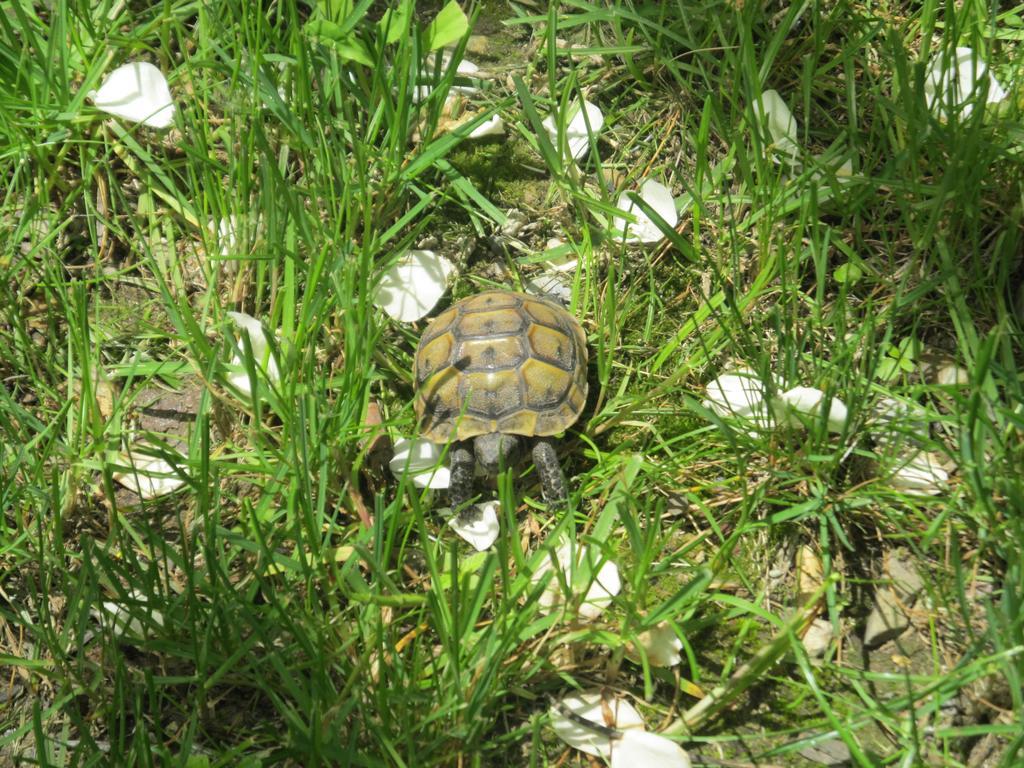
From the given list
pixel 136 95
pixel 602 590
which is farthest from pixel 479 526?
pixel 136 95

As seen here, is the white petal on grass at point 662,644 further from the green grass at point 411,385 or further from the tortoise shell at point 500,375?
the tortoise shell at point 500,375

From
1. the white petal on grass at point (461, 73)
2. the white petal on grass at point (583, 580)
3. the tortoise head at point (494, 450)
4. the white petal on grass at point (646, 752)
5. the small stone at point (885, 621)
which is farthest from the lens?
the white petal on grass at point (461, 73)

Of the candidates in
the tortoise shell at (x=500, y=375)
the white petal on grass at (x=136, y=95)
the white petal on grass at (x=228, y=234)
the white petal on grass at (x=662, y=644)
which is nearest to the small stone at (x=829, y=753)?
the white petal on grass at (x=662, y=644)

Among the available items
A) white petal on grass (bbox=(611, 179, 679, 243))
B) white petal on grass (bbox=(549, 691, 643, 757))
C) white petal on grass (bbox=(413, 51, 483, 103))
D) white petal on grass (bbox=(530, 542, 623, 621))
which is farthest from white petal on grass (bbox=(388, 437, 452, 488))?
white petal on grass (bbox=(413, 51, 483, 103))

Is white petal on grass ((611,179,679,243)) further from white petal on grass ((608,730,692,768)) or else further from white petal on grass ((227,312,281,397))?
white petal on grass ((608,730,692,768))

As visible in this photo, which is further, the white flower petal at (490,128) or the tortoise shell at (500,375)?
the white flower petal at (490,128)

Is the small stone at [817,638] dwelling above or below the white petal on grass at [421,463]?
below

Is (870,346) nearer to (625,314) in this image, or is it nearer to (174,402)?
(625,314)
